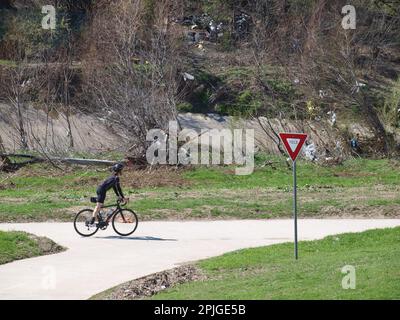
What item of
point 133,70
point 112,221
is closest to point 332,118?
point 133,70

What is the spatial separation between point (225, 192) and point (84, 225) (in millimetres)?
7464

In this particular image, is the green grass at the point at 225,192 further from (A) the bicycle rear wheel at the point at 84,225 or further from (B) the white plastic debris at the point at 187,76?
(B) the white plastic debris at the point at 187,76

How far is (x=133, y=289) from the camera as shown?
15.4 meters

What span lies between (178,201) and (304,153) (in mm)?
10796

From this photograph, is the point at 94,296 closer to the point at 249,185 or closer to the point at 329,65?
the point at 249,185

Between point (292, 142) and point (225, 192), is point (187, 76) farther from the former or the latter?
point (292, 142)

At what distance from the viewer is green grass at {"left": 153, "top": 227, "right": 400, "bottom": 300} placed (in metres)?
13.6

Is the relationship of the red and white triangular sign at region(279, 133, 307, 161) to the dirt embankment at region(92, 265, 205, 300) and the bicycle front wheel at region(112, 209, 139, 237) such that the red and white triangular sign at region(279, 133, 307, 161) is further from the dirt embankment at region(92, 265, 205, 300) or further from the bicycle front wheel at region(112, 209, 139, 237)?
the bicycle front wheel at region(112, 209, 139, 237)

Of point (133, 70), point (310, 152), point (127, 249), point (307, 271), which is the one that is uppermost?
point (133, 70)

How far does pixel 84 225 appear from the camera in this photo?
Result: 22391 millimetres

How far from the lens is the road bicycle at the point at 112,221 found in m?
22.1

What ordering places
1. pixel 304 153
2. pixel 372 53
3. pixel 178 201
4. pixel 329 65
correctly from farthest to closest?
pixel 372 53 < pixel 329 65 < pixel 304 153 < pixel 178 201

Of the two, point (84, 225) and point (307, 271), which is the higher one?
point (307, 271)

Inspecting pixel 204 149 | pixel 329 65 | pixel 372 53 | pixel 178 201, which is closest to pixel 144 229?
pixel 178 201
